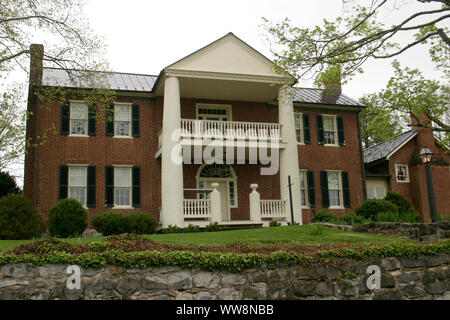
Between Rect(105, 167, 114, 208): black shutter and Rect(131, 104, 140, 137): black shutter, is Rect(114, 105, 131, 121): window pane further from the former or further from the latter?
Rect(105, 167, 114, 208): black shutter

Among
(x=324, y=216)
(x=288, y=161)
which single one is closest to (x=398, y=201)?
(x=324, y=216)

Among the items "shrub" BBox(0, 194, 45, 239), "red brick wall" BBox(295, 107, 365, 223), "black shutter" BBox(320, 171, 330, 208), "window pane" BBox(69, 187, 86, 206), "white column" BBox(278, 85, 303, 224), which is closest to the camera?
"shrub" BBox(0, 194, 45, 239)

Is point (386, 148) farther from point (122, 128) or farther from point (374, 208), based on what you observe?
point (122, 128)

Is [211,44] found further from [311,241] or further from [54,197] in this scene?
[311,241]

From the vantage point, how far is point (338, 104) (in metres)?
24.7

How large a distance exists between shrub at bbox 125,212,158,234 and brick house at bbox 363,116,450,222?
1249 centimetres

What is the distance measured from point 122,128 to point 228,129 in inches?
196

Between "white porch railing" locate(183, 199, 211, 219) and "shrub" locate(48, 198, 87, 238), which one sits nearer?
"shrub" locate(48, 198, 87, 238)

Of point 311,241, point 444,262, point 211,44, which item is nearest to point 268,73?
point 211,44

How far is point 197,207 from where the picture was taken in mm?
19453

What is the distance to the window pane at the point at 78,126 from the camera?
20844mm

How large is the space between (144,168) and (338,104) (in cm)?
1066

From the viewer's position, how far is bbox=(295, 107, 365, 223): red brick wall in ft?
77.9

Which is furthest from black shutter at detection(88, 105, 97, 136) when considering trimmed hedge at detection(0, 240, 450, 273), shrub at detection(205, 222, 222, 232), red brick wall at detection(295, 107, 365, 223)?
trimmed hedge at detection(0, 240, 450, 273)
